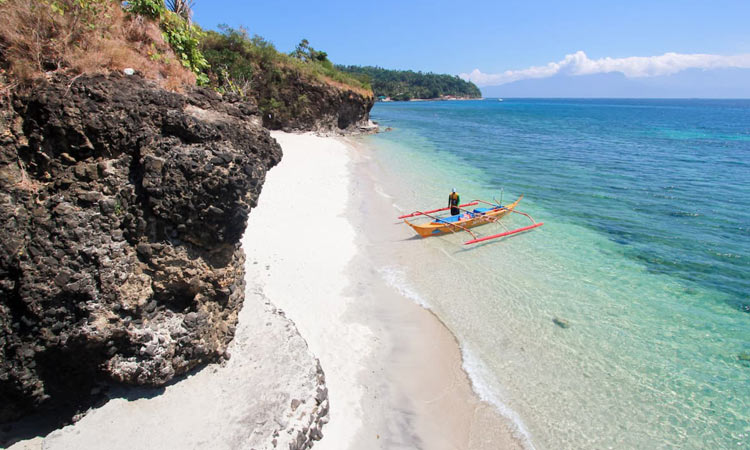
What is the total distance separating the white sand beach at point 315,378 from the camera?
538 centimetres

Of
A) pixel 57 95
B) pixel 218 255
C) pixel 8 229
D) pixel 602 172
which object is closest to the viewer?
pixel 8 229

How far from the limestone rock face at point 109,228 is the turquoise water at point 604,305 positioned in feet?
21.1

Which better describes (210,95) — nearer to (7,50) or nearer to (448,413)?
(7,50)

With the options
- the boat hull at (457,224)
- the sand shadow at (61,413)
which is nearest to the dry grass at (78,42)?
the sand shadow at (61,413)

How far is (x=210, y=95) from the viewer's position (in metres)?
6.34

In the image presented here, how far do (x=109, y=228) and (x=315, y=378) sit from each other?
3.89m

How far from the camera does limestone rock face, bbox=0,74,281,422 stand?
475 centimetres

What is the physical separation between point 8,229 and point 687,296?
53.2ft

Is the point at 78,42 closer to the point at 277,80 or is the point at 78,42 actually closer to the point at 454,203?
the point at 454,203

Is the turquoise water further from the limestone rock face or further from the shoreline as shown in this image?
the limestone rock face

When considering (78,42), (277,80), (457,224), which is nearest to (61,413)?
(78,42)

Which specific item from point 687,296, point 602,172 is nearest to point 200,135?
point 687,296

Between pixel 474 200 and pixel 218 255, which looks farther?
pixel 474 200

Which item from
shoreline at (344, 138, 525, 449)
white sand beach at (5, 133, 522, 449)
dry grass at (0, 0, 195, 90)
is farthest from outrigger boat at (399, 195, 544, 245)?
dry grass at (0, 0, 195, 90)
